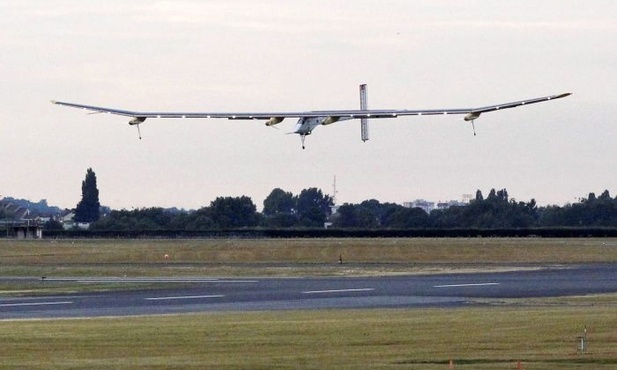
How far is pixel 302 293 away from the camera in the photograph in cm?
5406

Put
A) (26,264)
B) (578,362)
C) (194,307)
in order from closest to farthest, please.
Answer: (578,362)
(194,307)
(26,264)

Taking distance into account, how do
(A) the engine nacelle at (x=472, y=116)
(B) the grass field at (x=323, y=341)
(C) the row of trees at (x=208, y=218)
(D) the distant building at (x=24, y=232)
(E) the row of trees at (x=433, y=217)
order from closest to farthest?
(B) the grass field at (x=323, y=341)
(A) the engine nacelle at (x=472, y=116)
(D) the distant building at (x=24, y=232)
(E) the row of trees at (x=433, y=217)
(C) the row of trees at (x=208, y=218)

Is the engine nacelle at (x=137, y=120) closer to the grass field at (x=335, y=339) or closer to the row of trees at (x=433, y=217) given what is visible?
the grass field at (x=335, y=339)

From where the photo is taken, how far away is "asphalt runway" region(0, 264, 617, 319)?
153ft

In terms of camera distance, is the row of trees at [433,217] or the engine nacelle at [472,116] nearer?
the engine nacelle at [472,116]

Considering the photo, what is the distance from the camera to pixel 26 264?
84562mm

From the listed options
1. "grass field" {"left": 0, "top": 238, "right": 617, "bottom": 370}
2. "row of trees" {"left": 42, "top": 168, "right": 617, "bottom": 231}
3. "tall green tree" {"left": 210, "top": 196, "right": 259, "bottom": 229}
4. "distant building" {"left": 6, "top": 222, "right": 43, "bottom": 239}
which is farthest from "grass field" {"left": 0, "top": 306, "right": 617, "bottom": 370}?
"tall green tree" {"left": 210, "top": 196, "right": 259, "bottom": 229}

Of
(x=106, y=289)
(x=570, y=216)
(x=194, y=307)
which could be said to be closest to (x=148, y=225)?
(x=570, y=216)

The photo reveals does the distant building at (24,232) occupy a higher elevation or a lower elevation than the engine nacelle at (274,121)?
lower

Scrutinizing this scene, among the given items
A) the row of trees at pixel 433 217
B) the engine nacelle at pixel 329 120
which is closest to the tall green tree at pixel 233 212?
the row of trees at pixel 433 217

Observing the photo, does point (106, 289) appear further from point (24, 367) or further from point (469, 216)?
point (469, 216)

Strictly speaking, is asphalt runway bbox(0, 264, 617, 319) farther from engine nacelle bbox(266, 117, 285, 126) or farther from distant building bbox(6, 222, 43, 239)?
distant building bbox(6, 222, 43, 239)

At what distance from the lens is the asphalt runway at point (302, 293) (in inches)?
1838

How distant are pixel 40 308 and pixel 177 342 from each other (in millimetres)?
16629
